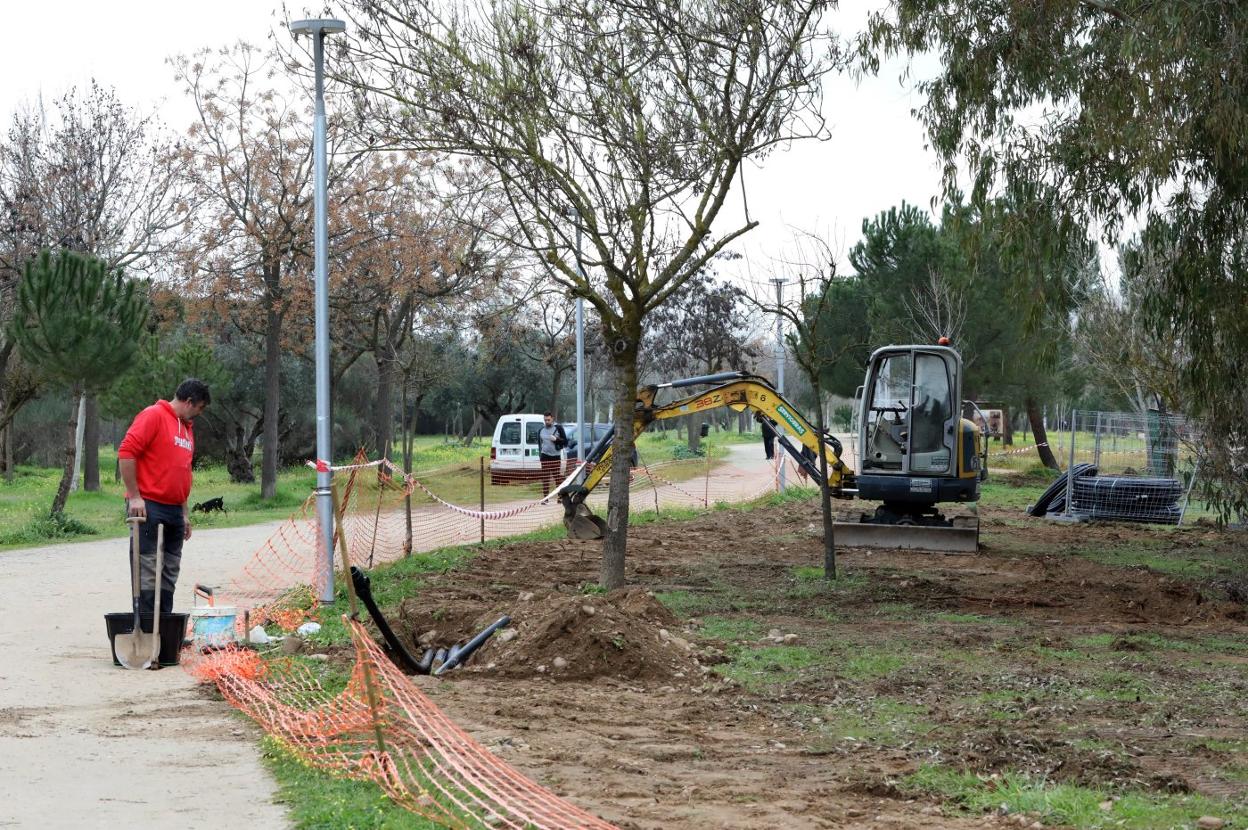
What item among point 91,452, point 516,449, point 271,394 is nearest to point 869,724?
point 271,394

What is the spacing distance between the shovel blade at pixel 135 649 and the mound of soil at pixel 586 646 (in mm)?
2372

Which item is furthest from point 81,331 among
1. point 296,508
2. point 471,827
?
point 471,827

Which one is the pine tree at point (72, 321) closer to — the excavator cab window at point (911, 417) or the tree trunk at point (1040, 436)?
the excavator cab window at point (911, 417)

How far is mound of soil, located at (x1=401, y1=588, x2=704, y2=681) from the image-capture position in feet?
30.8

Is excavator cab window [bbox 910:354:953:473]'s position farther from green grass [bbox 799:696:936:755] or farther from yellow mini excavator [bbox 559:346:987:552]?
green grass [bbox 799:696:936:755]

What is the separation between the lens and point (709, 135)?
12.6 metres

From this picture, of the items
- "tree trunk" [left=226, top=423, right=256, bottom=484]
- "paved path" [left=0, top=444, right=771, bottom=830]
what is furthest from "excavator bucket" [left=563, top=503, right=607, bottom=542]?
"tree trunk" [left=226, top=423, right=256, bottom=484]

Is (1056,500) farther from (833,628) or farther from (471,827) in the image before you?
(471,827)

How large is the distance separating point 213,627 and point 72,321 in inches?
472

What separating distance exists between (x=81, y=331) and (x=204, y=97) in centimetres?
896

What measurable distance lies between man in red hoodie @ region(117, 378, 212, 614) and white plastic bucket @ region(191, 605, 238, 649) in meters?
0.27

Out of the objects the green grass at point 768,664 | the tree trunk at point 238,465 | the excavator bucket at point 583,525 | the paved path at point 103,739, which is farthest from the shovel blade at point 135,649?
the tree trunk at point 238,465

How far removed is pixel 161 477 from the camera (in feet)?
33.9

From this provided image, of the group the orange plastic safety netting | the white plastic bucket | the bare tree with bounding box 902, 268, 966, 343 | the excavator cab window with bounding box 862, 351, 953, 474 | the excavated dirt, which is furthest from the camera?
the bare tree with bounding box 902, 268, 966, 343
